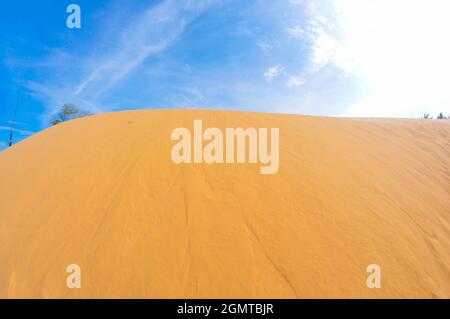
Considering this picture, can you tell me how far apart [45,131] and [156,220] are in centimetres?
686

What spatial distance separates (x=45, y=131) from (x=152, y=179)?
237 inches

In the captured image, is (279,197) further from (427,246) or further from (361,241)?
(427,246)

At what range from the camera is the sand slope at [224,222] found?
2.91 metres

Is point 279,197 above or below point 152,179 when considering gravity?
below

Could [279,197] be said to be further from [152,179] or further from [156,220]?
[152,179]

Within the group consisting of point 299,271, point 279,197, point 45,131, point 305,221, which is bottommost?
point 299,271

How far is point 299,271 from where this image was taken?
298 cm

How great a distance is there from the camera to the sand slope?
114 inches

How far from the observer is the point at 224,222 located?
356cm
